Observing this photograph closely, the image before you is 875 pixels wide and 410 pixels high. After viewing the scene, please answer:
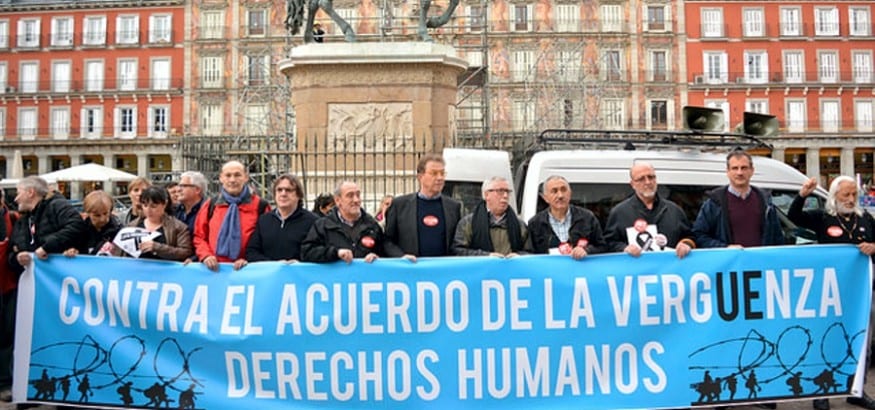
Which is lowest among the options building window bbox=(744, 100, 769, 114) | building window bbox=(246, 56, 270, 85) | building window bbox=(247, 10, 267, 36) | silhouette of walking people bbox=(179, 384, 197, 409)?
silhouette of walking people bbox=(179, 384, 197, 409)

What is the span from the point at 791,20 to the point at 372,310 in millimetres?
54115

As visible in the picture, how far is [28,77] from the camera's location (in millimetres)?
52438

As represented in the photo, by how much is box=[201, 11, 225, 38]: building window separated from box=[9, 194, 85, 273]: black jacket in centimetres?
4696

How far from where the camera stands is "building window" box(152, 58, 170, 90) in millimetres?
50906

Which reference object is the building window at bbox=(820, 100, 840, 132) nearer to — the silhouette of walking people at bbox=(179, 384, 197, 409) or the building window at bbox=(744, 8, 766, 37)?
the building window at bbox=(744, 8, 766, 37)

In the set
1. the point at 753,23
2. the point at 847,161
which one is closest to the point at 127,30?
the point at 753,23

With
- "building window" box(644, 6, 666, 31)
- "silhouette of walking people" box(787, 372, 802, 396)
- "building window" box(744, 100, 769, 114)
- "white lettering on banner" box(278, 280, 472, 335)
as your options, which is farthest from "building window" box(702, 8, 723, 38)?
"white lettering on banner" box(278, 280, 472, 335)

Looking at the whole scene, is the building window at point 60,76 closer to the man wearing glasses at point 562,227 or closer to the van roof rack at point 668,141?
the van roof rack at point 668,141

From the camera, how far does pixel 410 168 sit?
9.45 metres

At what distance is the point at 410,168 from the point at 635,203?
4.92m

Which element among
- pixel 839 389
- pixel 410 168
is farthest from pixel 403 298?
pixel 410 168

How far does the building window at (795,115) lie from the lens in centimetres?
5025

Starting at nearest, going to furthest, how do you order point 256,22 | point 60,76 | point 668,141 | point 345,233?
point 345,233, point 668,141, point 256,22, point 60,76

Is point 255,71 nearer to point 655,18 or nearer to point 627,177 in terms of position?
point 655,18
